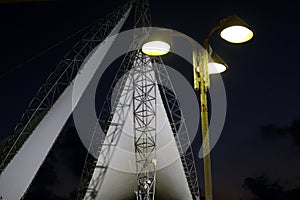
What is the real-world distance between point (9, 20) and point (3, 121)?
22.5 feet

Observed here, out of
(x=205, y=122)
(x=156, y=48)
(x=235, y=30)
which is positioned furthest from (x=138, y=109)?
(x=235, y=30)

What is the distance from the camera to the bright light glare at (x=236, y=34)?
4.04m

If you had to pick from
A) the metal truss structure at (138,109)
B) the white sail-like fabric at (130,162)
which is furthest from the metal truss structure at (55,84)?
the white sail-like fabric at (130,162)

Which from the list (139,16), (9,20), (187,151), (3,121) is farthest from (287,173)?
(9,20)

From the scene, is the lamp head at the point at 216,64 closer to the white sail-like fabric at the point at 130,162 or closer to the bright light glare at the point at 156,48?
the bright light glare at the point at 156,48

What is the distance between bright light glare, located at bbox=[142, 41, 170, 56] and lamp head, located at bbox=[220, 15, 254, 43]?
74cm

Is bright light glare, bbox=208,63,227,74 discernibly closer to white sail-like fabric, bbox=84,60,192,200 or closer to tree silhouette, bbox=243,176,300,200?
white sail-like fabric, bbox=84,60,192,200

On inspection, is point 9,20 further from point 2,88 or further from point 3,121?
point 3,121

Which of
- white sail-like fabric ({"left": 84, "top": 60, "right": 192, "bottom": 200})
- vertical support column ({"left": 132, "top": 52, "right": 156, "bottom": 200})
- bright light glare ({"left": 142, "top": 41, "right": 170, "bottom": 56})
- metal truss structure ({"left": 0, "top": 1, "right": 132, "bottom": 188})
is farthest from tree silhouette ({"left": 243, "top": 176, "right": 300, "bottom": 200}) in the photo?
bright light glare ({"left": 142, "top": 41, "right": 170, "bottom": 56})

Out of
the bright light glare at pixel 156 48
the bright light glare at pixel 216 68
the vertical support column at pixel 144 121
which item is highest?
the vertical support column at pixel 144 121

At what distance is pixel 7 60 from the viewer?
2670cm

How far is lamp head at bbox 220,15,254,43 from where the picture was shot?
3939mm

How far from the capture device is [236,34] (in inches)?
161

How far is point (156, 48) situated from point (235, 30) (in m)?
0.99
